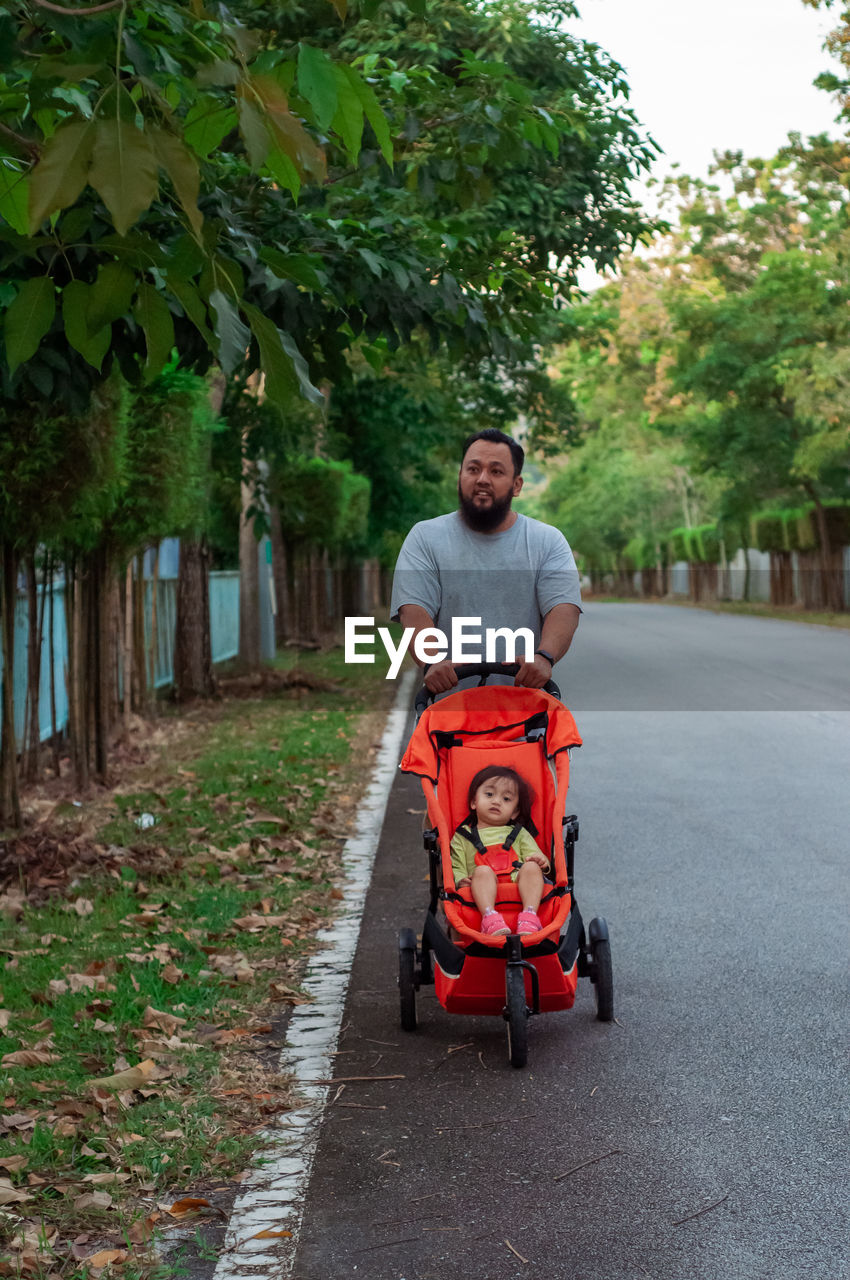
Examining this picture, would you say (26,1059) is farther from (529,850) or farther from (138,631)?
(138,631)

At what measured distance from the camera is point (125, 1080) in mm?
4852

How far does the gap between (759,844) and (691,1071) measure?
13.5ft

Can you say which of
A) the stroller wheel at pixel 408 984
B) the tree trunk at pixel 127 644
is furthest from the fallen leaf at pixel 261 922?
the tree trunk at pixel 127 644

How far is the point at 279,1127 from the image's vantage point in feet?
14.9

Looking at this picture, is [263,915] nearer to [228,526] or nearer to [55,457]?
[55,457]

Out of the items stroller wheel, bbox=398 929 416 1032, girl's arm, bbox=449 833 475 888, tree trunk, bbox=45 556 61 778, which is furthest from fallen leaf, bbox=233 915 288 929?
tree trunk, bbox=45 556 61 778

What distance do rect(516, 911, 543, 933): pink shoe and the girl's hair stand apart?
41cm

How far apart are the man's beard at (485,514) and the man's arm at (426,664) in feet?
1.19

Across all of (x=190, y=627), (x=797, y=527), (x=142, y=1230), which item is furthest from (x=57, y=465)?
(x=797, y=527)

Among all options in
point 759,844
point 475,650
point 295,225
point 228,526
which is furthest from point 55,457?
point 228,526

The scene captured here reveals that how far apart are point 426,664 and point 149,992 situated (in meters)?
1.68

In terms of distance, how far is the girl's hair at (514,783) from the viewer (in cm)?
544

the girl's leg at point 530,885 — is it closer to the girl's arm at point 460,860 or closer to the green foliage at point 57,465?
the girl's arm at point 460,860

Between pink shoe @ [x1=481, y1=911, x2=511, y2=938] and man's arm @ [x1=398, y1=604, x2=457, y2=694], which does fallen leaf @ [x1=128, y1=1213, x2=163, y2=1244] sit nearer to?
pink shoe @ [x1=481, y1=911, x2=511, y2=938]
